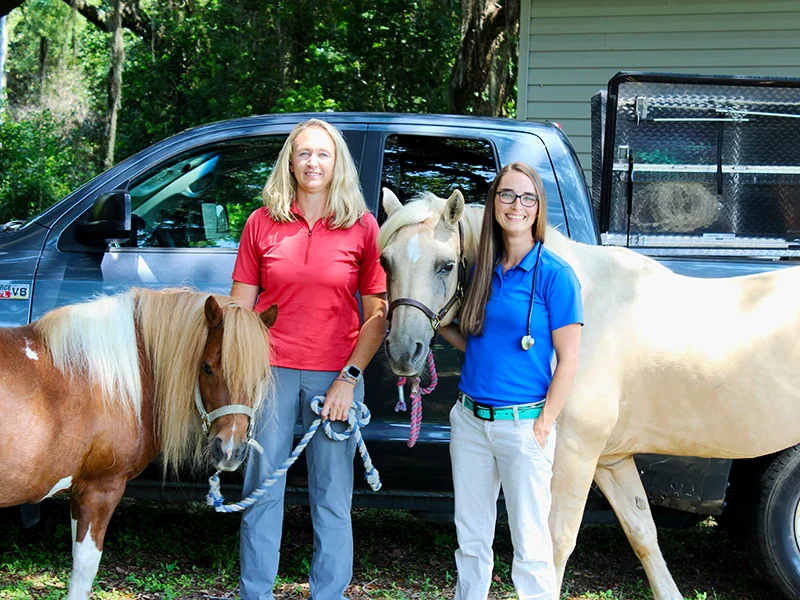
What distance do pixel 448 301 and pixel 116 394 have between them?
117 centimetres

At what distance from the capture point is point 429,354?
276 centimetres

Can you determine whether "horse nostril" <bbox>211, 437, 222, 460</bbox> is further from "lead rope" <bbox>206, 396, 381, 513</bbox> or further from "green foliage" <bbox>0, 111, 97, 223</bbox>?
"green foliage" <bbox>0, 111, 97, 223</bbox>

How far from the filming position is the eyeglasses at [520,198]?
2.61 m

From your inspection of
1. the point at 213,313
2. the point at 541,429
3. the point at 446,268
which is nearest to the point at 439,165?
the point at 446,268

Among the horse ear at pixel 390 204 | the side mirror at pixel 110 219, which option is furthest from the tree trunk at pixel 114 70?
the horse ear at pixel 390 204

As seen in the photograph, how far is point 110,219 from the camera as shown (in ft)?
11.3

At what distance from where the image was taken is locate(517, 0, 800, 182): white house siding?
24.3 feet

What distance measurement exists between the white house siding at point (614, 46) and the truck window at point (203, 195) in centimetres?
433

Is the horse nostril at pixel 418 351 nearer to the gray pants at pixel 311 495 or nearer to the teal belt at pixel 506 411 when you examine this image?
the teal belt at pixel 506 411

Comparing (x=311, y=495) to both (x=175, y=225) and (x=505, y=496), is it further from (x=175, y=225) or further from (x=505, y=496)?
(x=175, y=225)

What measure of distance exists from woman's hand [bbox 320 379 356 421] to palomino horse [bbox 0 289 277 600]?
239 millimetres

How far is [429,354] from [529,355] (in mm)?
344

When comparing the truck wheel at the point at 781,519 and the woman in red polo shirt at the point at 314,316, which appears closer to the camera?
the woman in red polo shirt at the point at 314,316

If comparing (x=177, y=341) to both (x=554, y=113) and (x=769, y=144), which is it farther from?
(x=554, y=113)
